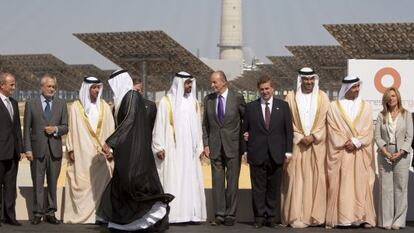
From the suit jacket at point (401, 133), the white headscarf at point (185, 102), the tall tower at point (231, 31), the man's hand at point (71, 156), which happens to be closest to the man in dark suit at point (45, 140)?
the man's hand at point (71, 156)

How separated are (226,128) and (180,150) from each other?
54 centimetres

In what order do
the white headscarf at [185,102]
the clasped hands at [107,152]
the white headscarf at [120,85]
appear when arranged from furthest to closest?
the white headscarf at [185,102] < the clasped hands at [107,152] < the white headscarf at [120,85]

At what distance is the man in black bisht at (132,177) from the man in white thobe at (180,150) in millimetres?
631

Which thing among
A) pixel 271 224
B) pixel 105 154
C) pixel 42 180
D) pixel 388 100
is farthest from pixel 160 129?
pixel 388 100

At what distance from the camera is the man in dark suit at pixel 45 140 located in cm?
826

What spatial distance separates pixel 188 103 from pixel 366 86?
2.20 metres

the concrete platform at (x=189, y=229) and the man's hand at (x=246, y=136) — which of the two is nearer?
the concrete platform at (x=189, y=229)

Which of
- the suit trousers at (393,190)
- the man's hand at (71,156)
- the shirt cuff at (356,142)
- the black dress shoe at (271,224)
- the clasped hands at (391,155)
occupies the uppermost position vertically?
the shirt cuff at (356,142)

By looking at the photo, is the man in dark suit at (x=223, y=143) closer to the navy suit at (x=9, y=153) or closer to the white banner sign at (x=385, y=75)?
the white banner sign at (x=385, y=75)

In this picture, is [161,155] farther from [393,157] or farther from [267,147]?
[393,157]

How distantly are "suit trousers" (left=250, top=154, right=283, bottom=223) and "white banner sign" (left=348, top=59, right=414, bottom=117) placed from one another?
1.64 m

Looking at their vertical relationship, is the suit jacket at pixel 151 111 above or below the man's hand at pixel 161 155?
above

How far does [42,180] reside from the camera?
8336 millimetres

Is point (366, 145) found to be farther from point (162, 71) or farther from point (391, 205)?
point (162, 71)
